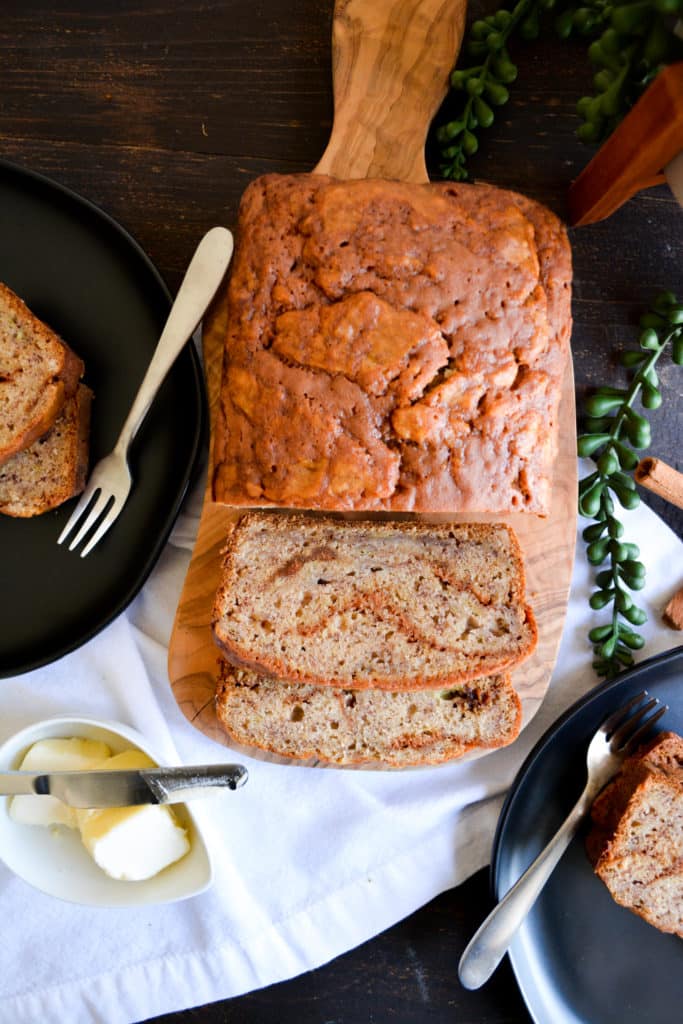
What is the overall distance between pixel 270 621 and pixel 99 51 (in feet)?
5.54

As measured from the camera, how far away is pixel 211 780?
2.00 metres

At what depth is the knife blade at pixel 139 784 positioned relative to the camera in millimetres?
1981

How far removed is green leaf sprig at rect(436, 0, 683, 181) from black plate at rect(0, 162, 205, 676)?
0.94 meters

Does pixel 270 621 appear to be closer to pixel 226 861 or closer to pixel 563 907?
pixel 226 861

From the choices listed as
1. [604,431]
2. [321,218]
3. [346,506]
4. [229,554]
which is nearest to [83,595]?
[229,554]

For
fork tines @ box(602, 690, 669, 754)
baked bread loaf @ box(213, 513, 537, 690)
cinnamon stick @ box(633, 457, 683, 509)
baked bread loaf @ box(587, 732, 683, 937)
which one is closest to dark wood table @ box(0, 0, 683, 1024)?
cinnamon stick @ box(633, 457, 683, 509)

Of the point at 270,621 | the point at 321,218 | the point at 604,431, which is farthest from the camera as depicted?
the point at 604,431

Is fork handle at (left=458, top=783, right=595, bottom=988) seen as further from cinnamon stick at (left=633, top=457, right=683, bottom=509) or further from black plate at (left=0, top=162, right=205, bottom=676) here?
black plate at (left=0, top=162, right=205, bottom=676)

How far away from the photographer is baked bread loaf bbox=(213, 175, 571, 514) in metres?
1.80

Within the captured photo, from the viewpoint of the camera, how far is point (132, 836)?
2137 mm

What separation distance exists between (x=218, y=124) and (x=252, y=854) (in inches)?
82.6

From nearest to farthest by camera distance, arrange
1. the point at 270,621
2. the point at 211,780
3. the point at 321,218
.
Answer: the point at 321,218
the point at 211,780
the point at 270,621

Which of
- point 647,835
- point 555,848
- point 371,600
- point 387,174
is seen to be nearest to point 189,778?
point 371,600

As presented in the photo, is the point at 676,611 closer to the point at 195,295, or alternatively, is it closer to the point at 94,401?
the point at 195,295
